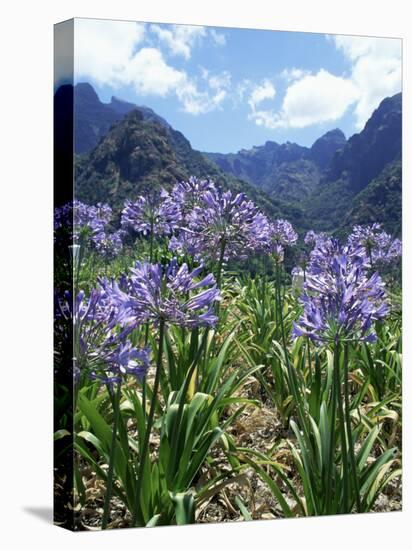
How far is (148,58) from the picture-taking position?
4.59 m

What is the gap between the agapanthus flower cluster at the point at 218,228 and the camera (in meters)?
4.70

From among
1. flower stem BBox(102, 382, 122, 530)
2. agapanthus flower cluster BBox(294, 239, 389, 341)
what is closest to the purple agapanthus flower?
flower stem BBox(102, 382, 122, 530)

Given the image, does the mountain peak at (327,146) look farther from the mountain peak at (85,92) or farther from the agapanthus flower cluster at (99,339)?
the agapanthus flower cluster at (99,339)

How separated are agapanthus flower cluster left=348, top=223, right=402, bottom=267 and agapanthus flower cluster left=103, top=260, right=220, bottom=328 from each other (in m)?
1.33

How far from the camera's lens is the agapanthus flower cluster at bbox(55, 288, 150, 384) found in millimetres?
4121

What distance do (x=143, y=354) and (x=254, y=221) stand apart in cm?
104

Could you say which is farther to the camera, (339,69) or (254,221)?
(339,69)

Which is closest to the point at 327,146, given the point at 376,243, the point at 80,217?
the point at 376,243

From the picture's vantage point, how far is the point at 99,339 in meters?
4.15

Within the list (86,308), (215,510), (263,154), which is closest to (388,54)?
(263,154)

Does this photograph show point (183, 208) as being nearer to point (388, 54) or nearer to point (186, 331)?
point (186, 331)

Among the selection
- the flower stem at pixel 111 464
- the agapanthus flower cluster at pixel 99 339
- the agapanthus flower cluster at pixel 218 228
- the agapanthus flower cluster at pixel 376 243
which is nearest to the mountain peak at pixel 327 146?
the agapanthus flower cluster at pixel 376 243

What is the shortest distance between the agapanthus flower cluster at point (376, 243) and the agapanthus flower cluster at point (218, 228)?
2.35 feet

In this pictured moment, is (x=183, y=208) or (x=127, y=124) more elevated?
(x=127, y=124)
